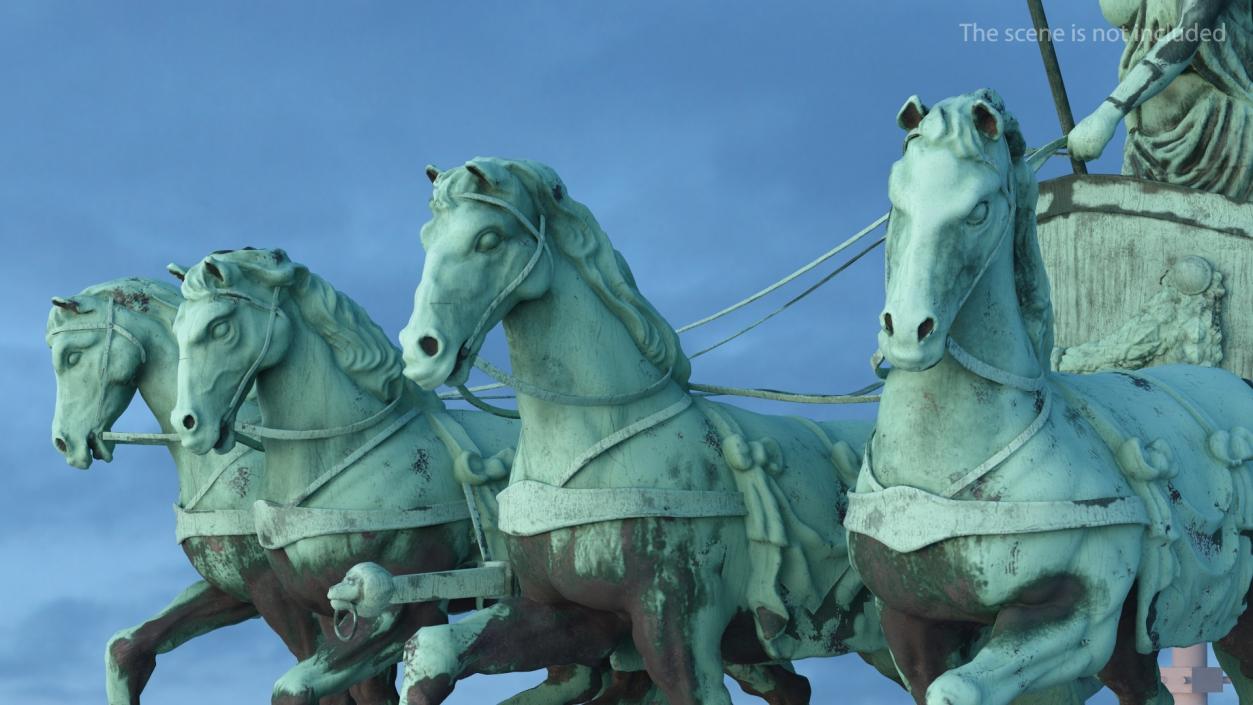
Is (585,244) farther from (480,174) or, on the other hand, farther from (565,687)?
(565,687)

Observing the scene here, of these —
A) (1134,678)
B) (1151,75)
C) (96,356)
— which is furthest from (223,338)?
(1151,75)

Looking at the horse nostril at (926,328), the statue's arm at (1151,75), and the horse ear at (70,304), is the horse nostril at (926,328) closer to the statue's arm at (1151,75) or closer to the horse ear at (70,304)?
the statue's arm at (1151,75)

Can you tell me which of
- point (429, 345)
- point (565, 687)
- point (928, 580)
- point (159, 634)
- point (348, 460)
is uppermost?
point (429, 345)

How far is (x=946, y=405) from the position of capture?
6762 millimetres

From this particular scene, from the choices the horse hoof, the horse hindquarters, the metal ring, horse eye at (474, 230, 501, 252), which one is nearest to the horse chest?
the horse hindquarters

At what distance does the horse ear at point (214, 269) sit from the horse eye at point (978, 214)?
3.48 meters

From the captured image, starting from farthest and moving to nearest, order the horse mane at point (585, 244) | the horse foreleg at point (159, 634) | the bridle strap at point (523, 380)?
the horse foreleg at point (159, 634) → the horse mane at point (585, 244) → the bridle strap at point (523, 380)

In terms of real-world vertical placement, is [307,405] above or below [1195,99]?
below

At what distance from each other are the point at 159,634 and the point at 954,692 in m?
4.80

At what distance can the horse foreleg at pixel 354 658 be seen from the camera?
327 inches

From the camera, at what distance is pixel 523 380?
7.65m

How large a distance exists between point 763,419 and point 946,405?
1.65 meters

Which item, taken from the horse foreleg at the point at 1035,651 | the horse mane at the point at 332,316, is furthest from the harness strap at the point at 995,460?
the horse mane at the point at 332,316

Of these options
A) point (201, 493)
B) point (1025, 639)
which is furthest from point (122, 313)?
point (1025, 639)
